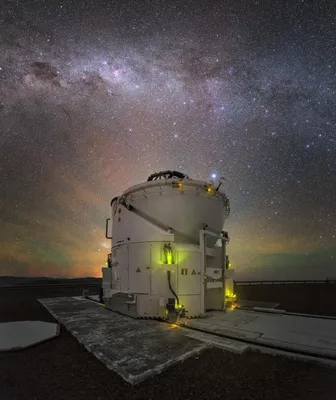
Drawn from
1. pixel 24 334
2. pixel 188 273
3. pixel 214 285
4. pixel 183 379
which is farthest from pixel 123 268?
pixel 183 379

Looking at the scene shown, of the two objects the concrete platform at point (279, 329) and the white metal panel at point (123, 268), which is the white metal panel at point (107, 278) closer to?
the white metal panel at point (123, 268)

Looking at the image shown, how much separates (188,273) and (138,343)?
5076 millimetres

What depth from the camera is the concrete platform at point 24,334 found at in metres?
9.26

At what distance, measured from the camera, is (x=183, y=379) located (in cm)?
627

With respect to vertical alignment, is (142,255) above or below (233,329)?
above

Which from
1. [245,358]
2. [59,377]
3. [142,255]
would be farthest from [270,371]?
[142,255]

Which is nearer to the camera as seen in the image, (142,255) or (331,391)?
(331,391)

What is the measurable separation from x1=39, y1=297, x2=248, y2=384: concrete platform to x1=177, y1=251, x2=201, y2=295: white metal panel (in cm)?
202

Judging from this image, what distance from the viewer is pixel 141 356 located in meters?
7.64

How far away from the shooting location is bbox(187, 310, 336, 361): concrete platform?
326 inches

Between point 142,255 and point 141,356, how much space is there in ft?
21.6

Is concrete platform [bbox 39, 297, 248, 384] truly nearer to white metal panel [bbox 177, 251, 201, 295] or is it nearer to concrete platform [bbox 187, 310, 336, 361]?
concrete platform [bbox 187, 310, 336, 361]

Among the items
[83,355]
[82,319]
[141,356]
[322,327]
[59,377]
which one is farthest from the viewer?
[82,319]

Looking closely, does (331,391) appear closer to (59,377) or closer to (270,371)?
(270,371)
